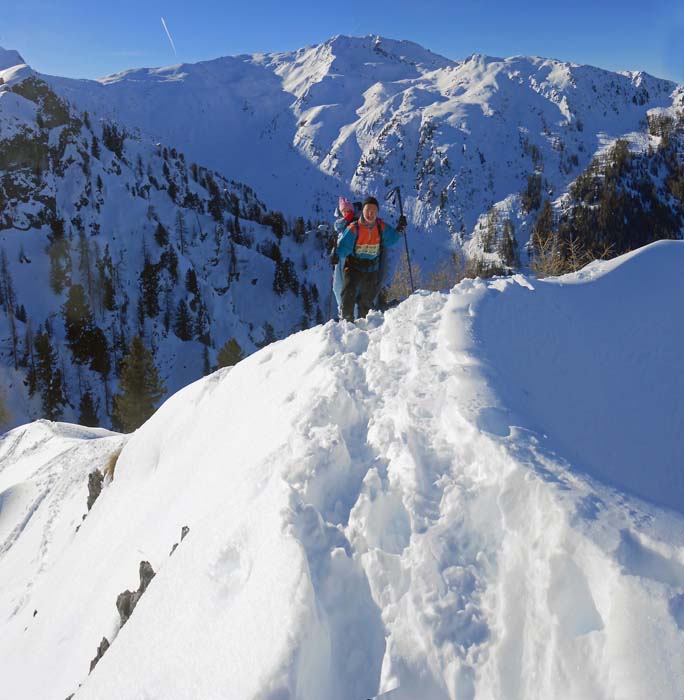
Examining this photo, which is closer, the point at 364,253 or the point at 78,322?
the point at 364,253

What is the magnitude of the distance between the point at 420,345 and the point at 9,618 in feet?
44.0

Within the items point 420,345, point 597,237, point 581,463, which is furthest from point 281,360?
point 597,237

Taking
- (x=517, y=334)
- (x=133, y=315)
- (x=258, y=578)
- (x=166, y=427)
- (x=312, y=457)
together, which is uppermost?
(x=517, y=334)

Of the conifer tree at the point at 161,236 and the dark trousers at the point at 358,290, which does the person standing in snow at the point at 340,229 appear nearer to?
the dark trousers at the point at 358,290

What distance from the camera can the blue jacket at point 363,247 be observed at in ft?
32.4

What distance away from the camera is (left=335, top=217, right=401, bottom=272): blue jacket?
32.4 ft

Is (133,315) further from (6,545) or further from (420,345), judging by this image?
(420,345)

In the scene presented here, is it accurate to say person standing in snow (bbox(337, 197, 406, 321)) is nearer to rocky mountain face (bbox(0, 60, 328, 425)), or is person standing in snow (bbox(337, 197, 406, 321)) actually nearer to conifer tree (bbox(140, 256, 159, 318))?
rocky mountain face (bbox(0, 60, 328, 425))

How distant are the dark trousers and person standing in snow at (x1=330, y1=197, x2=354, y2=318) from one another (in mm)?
162

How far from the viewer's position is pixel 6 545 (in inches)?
714

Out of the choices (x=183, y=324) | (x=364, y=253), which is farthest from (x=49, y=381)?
(x=364, y=253)

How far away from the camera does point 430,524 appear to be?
4.22m

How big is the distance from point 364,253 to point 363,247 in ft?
0.47

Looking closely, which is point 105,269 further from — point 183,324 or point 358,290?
point 358,290
